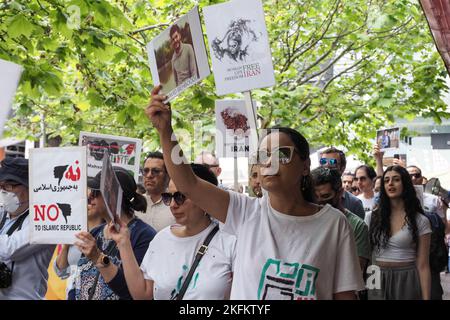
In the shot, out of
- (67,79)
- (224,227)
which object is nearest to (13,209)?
(224,227)

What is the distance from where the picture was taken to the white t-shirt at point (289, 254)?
9.95 feet

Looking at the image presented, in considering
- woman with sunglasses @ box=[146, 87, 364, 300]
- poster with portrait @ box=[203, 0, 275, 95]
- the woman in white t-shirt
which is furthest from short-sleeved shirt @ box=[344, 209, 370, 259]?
the woman in white t-shirt

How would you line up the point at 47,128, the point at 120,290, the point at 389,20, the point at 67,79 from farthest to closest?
the point at 47,128 → the point at 67,79 → the point at 389,20 → the point at 120,290

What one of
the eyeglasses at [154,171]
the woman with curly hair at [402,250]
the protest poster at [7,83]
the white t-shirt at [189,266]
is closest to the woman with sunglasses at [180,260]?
the white t-shirt at [189,266]

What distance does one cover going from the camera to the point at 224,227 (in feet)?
10.6

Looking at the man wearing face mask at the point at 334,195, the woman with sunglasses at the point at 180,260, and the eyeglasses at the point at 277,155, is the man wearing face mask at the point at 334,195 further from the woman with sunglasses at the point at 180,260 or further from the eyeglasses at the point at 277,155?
the eyeglasses at the point at 277,155

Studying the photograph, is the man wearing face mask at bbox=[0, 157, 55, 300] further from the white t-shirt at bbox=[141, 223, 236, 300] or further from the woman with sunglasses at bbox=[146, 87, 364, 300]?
the woman with sunglasses at bbox=[146, 87, 364, 300]

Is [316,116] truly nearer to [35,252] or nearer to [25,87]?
[25,87]

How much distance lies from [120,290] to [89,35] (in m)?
3.94

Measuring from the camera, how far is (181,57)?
338 cm

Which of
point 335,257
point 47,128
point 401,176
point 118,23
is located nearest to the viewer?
point 335,257

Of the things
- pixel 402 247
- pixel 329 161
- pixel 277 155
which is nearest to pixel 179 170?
pixel 277 155

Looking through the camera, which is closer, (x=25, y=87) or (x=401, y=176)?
(x=401, y=176)

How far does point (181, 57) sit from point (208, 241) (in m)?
0.94
